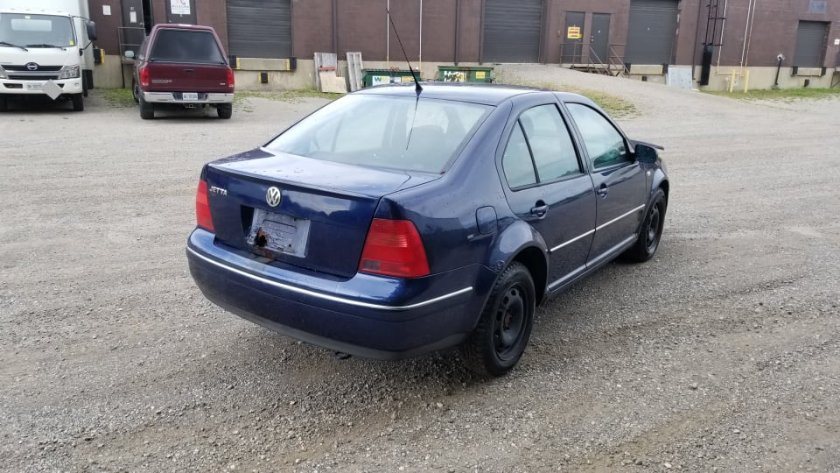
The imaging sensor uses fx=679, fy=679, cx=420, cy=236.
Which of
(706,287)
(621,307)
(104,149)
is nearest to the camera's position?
(621,307)

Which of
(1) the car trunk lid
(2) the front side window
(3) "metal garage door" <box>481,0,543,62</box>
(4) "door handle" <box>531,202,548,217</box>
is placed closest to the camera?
(1) the car trunk lid

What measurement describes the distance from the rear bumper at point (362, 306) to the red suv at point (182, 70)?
40.5ft

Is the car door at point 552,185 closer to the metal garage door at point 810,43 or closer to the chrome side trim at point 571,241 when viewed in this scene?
the chrome side trim at point 571,241

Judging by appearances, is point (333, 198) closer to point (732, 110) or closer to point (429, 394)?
point (429, 394)

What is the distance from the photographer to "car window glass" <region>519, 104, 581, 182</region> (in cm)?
416

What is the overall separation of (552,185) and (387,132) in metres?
1.06

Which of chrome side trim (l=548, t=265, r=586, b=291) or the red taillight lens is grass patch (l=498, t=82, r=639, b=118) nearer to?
chrome side trim (l=548, t=265, r=586, b=291)

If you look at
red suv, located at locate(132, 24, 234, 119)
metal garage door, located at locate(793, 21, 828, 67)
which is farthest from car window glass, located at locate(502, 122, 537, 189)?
metal garage door, located at locate(793, 21, 828, 67)

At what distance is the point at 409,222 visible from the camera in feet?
10.3

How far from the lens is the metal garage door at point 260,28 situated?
25.2m

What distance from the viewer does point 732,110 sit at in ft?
70.2

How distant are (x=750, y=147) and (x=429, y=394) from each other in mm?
12297

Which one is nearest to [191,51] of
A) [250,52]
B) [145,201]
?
[145,201]

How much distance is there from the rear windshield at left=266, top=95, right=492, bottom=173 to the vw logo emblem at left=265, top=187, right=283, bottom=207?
563 mm
